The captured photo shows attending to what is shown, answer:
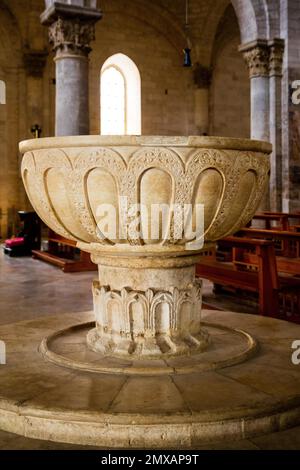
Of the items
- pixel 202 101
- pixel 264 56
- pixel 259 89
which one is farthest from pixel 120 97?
pixel 264 56

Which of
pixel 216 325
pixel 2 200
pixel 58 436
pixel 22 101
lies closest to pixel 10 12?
pixel 22 101

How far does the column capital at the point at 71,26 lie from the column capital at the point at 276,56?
4299 mm

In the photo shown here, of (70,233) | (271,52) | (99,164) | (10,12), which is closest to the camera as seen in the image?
(99,164)

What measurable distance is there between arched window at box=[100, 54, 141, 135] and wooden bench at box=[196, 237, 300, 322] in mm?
11769

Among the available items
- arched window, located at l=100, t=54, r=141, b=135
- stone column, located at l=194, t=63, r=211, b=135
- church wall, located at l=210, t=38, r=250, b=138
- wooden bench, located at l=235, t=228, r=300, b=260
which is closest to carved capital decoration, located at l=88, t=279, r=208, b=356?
wooden bench, located at l=235, t=228, r=300, b=260

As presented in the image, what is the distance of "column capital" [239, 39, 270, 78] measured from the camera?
42.0 ft

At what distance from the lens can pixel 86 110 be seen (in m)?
10.5

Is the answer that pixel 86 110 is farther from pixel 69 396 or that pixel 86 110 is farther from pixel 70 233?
pixel 69 396

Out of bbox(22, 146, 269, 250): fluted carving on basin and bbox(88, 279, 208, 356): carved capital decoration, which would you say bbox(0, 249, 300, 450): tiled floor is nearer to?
bbox(88, 279, 208, 356): carved capital decoration

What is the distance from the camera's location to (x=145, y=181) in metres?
3.01

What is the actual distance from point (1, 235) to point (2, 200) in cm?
103

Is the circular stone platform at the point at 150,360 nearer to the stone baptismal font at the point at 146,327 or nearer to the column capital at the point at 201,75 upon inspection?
the stone baptismal font at the point at 146,327

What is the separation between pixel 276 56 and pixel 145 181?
10873 mm
